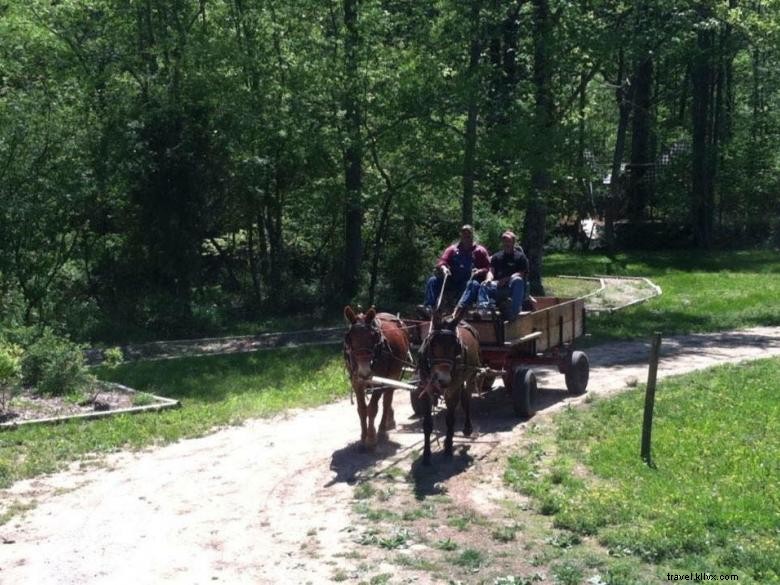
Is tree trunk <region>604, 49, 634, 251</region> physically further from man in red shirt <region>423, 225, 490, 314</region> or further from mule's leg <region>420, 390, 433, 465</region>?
mule's leg <region>420, 390, 433, 465</region>

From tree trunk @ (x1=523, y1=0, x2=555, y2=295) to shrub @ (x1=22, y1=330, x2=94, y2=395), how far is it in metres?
11.1

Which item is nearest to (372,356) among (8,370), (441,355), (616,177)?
(441,355)

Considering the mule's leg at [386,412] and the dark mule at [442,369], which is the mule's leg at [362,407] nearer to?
the mule's leg at [386,412]

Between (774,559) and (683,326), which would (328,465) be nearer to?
(774,559)

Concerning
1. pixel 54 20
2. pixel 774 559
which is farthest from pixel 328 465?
pixel 54 20

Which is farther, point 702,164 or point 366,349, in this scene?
point 702,164

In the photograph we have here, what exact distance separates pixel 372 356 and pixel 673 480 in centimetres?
343

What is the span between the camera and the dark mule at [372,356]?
465 inches

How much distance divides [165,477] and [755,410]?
23.3ft

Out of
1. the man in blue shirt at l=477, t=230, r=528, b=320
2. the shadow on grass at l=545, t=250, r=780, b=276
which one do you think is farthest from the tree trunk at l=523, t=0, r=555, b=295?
the man in blue shirt at l=477, t=230, r=528, b=320

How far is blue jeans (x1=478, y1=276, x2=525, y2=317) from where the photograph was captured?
1385 centimetres

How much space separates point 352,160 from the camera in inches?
906

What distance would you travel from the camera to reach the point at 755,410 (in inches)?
529

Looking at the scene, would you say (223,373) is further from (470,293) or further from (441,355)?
(441,355)
